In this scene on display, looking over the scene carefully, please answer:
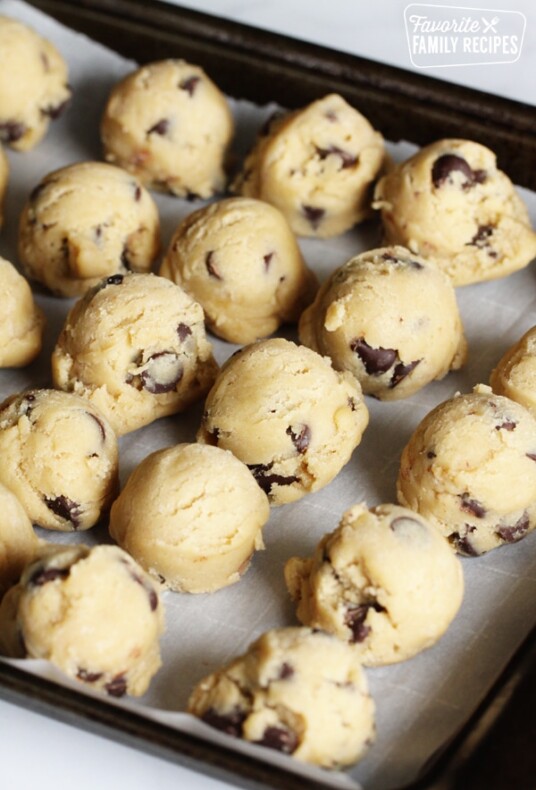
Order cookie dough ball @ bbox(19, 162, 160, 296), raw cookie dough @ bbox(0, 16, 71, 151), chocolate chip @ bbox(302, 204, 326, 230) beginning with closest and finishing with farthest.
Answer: cookie dough ball @ bbox(19, 162, 160, 296) → chocolate chip @ bbox(302, 204, 326, 230) → raw cookie dough @ bbox(0, 16, 71, 151)

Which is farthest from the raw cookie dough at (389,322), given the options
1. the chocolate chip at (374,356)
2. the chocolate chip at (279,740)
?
the chocolate chip at (279,740)

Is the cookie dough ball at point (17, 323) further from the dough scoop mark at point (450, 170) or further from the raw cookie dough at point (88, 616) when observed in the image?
the dough scoop mark at point (450, 170)

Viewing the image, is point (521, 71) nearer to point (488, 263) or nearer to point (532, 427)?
point (488, 263)

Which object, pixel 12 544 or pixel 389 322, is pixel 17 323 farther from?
pixel 389 322

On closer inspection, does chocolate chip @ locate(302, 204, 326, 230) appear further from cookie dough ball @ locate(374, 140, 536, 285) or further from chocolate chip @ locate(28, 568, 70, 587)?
chocolate chip @ locate(28, 568, 70, 587)

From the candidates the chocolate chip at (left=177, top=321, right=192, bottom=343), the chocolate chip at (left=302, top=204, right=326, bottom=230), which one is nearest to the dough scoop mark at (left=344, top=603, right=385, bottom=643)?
the chocolate chip at (left=177, top=321, right=192, bottom=343)

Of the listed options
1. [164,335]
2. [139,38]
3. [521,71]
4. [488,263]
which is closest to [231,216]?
[164,335]

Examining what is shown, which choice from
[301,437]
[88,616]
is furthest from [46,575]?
[301,437]
